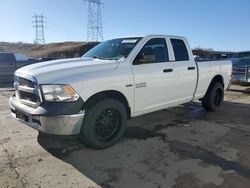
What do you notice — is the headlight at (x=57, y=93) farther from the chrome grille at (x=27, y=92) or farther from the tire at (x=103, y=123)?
the tire at (x=103, y=123)

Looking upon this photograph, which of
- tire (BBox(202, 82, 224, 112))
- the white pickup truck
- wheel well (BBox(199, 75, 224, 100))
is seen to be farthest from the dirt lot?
wheel well (BBox(199, 75, 224, 100))

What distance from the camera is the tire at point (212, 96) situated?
23.4ft

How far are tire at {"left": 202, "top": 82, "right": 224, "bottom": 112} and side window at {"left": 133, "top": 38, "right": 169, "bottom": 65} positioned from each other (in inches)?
87.8

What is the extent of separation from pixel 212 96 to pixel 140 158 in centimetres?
379

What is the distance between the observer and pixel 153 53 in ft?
17.1

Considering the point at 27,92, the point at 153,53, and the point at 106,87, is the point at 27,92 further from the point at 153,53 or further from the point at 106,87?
the point at 153,53

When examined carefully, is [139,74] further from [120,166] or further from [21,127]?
[21,127]

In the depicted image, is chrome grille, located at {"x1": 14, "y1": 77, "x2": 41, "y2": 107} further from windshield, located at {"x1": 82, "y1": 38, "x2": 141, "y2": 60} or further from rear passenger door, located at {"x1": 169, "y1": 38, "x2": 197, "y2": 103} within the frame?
rear passenger door, located at {"x1": 169, "y1": 38, "x2": 197, "y2": 103}

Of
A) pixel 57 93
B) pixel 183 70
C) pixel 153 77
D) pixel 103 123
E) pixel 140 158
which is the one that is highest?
pixel 183 70

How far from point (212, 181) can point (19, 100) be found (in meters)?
3.21

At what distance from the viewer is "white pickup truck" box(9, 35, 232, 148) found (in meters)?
3.88

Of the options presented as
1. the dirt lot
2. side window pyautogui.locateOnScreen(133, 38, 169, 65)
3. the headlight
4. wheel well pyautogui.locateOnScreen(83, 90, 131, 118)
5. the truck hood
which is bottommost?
the dirt lot

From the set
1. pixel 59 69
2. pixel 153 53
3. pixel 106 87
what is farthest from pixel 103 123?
pixel 153 53

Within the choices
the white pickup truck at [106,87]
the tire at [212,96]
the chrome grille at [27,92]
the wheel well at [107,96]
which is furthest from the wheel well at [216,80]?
the chrome grille at [27,92]
